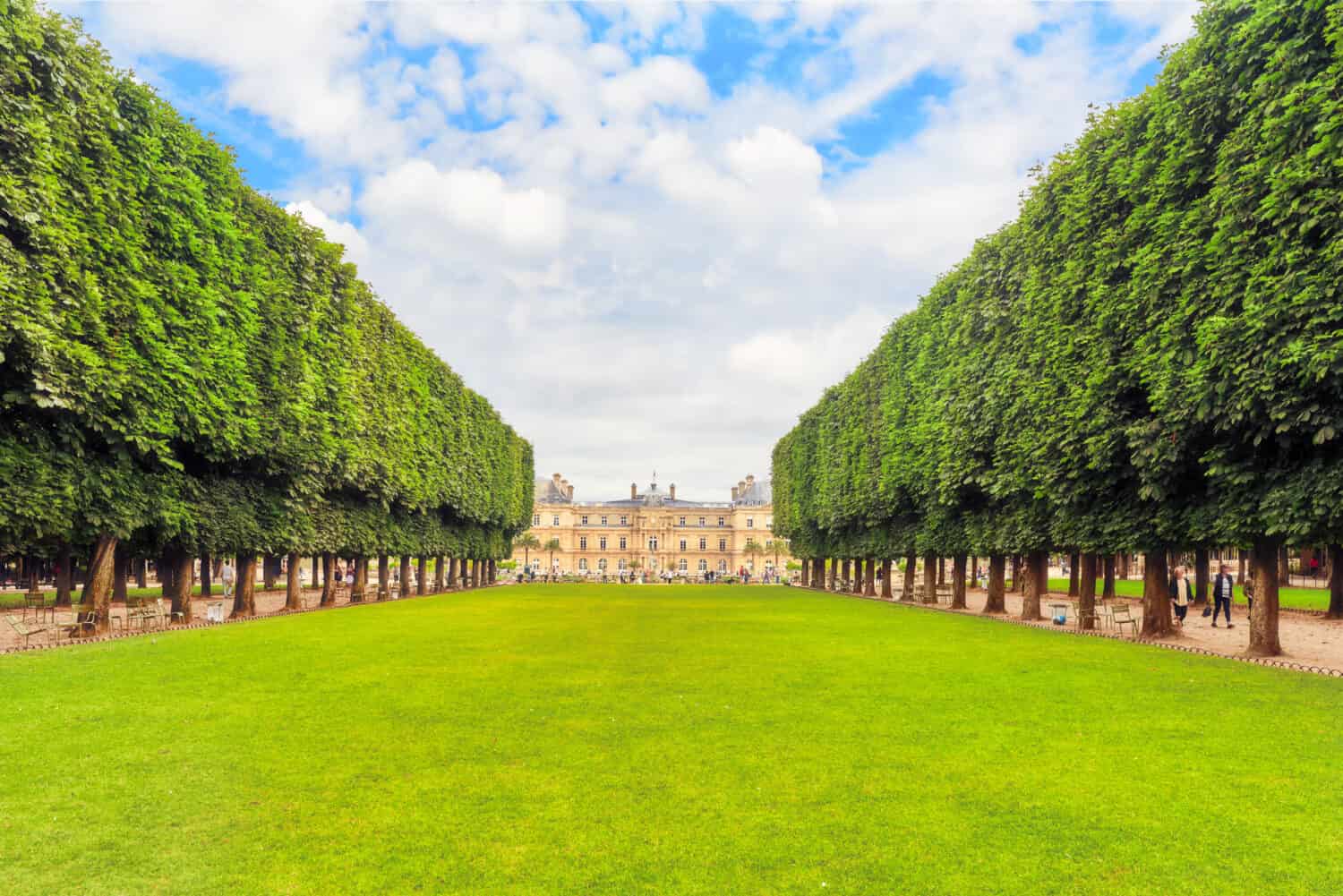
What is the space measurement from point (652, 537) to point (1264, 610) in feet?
420

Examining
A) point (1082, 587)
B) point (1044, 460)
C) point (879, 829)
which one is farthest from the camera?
point (1082, 587)

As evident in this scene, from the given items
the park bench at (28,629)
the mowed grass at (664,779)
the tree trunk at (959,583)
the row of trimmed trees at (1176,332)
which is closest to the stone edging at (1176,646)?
the row of trimmed trees at (1176,332)

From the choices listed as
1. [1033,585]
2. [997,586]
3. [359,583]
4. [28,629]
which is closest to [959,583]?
[997,586]

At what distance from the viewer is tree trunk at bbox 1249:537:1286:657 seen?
1666 cm

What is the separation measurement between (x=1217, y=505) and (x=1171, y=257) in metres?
5.14

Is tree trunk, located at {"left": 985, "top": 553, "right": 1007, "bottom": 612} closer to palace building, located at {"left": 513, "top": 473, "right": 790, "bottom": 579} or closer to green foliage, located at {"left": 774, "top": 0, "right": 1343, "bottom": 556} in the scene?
green foliage, located at {"left": 774, "top": 0, "right": 1343, "bottom": 556}

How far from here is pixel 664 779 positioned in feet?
23.9

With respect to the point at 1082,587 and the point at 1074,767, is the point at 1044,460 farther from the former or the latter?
the point at 1074,767

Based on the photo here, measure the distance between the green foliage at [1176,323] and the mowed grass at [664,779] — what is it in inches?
172

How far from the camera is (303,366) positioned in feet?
86.8

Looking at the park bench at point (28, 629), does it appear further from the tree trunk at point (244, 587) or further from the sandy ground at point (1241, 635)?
the tree trunk at point (244, 587)

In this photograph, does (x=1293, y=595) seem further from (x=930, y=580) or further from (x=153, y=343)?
(x=153, y=343)

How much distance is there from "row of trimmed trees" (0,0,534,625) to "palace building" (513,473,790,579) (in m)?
109

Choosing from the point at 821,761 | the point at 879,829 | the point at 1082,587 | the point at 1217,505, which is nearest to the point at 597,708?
the point at 821,761
